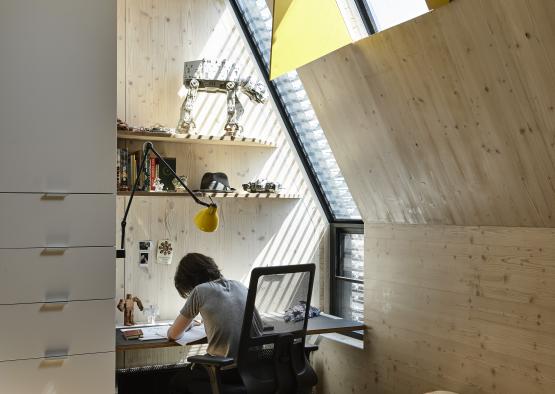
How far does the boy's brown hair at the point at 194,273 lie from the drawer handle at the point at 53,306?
2.55 feet

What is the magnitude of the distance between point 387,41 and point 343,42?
0.75 feet

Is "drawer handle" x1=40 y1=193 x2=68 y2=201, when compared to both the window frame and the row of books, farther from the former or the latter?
the window frame

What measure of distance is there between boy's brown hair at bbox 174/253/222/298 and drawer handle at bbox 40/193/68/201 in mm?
882

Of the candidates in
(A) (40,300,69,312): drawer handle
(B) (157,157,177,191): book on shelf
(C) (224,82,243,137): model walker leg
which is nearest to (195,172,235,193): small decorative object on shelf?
(B) (157,157,177,191): book on shelf

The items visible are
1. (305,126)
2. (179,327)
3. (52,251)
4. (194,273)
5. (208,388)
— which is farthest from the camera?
(305,126)

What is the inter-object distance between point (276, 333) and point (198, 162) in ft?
4.80

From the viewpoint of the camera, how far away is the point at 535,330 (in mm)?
2842

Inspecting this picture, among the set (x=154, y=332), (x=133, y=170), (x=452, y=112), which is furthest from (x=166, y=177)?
(x=452, y=112)

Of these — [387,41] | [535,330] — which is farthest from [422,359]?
[387,41]

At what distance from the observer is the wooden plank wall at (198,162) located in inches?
155

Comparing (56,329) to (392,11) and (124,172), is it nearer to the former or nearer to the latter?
(124,172)

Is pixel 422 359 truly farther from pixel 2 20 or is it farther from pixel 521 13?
pixel 2 20

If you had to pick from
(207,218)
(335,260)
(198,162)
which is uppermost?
(198,162)

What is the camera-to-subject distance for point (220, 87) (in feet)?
13.1
